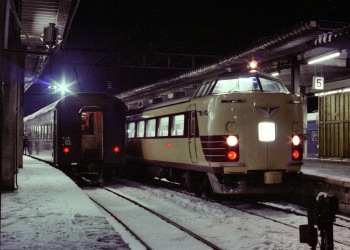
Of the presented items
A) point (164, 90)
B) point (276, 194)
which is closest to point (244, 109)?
point (276, 194)

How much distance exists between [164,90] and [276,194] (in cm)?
1438

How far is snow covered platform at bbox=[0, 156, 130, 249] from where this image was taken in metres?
6.04

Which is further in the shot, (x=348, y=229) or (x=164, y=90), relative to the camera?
(x=164, y=90)

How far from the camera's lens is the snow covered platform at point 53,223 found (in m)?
6.04

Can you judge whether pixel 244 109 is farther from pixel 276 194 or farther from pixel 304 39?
pixel 304 39

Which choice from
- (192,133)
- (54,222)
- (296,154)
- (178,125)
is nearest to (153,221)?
(54,222)

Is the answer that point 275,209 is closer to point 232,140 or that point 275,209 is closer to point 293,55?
point 232,140

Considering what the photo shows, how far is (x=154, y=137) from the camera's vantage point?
1602 cm

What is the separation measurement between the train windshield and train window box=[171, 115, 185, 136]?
5.91 feet

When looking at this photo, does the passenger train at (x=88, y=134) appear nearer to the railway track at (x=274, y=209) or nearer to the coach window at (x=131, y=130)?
the coach window at (x=131, y=130)

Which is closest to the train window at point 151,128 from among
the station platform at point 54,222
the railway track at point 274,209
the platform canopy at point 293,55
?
the platform canopy at point 293,55

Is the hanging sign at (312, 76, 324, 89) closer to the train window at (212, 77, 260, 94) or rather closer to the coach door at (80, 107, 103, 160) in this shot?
the train window at (212, 77, 260, 94)

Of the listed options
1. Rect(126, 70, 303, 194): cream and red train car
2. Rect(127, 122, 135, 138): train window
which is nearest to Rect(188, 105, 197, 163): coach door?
Rect(126, 70, 303, 194): cream and red train car

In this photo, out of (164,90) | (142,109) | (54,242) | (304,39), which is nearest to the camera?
(54,242)
